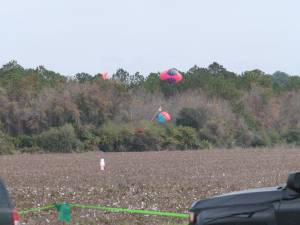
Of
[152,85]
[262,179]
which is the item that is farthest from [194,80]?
[262,179]

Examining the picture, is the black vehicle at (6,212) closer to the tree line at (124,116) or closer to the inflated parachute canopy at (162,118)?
the tree line at (124,116)

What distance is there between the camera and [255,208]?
730 centimetres

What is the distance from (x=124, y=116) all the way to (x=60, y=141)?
11481 millimetres

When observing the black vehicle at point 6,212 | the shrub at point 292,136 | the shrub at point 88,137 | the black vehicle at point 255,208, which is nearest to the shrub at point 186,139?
the shrub at point 88,137

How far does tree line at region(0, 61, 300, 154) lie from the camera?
6969 centimetres

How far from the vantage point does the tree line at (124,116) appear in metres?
69.7

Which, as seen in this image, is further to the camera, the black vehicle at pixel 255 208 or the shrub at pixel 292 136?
the shrub at pixel 292 136

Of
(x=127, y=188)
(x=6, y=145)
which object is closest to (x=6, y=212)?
(x=127, y=188)

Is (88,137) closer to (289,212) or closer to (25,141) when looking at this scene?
(25,141)

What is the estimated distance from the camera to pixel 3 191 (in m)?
8.16

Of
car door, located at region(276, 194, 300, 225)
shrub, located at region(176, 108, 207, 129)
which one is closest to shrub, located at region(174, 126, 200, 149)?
shrub, located at region(176, 108, 207, 129)

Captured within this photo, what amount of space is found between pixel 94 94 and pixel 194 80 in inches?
1028

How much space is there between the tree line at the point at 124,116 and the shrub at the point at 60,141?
3.4 inches

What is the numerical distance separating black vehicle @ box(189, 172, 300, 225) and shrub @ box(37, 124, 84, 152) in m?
59.9
